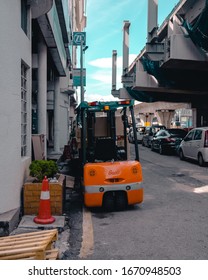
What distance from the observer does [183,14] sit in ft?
63.1

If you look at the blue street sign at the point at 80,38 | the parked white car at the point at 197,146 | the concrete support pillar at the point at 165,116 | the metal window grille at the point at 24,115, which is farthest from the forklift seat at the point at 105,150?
the concrete support pillar at the point at 165,116

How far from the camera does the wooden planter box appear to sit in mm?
6805

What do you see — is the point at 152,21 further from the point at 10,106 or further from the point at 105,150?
the point at 10,106

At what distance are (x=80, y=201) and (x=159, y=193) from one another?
7.27 ft

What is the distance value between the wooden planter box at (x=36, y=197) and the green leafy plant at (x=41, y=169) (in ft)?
1.60

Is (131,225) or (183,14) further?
(183,14)

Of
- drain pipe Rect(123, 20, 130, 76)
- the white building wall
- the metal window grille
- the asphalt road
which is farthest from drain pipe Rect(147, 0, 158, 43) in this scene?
drain pipe Rect(123, 20, 130, 76)

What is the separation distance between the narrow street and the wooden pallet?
395 mm

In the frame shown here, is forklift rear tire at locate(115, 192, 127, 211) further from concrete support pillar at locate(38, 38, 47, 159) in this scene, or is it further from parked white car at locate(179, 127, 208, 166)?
parked white car at locate(179, 127, 208, 166)

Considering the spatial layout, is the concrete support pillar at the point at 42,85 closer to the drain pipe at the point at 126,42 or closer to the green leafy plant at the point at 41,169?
the green leafy plant at the point at 41,169

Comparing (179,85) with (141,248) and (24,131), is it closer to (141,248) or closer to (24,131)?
(24,131)

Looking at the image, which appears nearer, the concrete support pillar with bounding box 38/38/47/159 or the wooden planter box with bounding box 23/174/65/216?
the wooden planter box with bounding box 23/174/65/216

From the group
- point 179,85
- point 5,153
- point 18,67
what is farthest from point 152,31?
point 5,153

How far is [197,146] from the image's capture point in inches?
629
